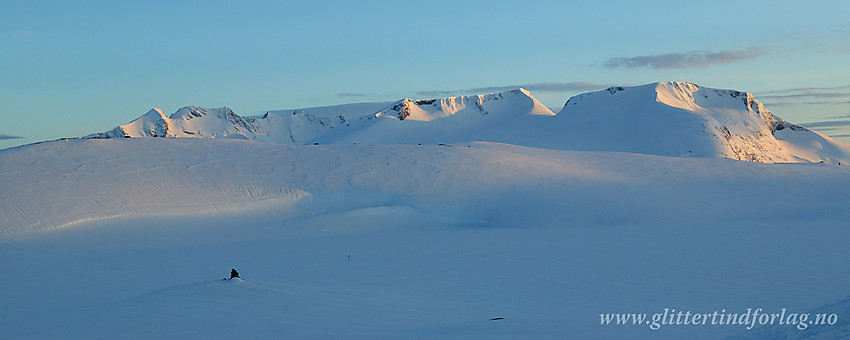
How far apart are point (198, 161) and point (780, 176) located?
3112 centimetres

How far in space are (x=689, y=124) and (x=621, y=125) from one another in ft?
38.3

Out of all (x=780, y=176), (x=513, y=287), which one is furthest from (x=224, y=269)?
(x=780, y=176)

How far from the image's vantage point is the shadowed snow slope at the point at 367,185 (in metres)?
25.8

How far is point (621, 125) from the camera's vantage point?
11462 centimetres

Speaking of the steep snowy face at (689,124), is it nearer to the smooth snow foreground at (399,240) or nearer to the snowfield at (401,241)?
the smooth snow foreground at (399,240)

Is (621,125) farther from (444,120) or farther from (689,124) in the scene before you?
(444,120)

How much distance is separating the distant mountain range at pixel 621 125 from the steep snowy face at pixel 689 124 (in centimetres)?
17

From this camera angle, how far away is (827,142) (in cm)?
15825

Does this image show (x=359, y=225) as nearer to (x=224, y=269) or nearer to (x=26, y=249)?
(x=224, y=269)

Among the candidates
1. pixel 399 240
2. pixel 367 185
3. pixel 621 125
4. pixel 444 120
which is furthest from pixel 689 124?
pixel 399 240

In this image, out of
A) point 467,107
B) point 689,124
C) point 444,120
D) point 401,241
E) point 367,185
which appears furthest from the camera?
point 467,107

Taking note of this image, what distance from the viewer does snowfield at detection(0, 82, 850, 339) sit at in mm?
10742

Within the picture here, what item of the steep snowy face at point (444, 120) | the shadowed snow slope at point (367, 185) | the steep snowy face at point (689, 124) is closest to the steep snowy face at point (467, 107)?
the steep snowy face at point (444, 120)

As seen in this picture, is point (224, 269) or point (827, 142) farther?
point (827, 142)
